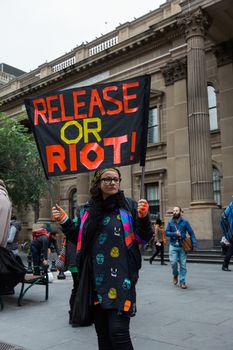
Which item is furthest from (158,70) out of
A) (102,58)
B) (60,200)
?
(60,200)

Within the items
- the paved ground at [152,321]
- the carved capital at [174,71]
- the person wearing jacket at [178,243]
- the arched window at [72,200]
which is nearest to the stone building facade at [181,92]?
the carved capital at [174,71]

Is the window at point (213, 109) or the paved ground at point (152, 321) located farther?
the window at point (213, 109)

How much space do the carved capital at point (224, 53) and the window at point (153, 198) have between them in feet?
26.9

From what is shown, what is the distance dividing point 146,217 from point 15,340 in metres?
3.13

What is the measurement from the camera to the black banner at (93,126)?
175 inches

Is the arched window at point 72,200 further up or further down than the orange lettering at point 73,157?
further up

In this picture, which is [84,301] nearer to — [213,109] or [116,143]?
[116,143]

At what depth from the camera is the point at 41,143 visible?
476 cm

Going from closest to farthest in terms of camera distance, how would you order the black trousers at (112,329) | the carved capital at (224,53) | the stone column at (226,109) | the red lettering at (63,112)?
the black trousers at (112,329) < the red lettering at (63,112) < the stone column at (226,109) < the carved capital at (224,53)

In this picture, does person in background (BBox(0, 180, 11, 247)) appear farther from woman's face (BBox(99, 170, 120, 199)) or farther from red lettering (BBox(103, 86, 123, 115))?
woman's face (BBox(99, 170, 120, 199))

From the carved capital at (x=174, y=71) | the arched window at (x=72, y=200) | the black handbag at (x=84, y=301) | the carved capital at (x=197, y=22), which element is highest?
the carved capital at (x=197, y=22)

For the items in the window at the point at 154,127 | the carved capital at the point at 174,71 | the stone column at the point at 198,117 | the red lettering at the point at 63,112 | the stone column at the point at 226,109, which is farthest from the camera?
the window at the point at 154,127

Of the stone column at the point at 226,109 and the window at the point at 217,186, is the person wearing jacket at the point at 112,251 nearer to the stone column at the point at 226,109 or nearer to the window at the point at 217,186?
the stone column at the point at 226,109

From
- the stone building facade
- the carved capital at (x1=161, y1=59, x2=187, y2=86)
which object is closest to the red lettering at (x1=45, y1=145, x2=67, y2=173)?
the stone building facade
